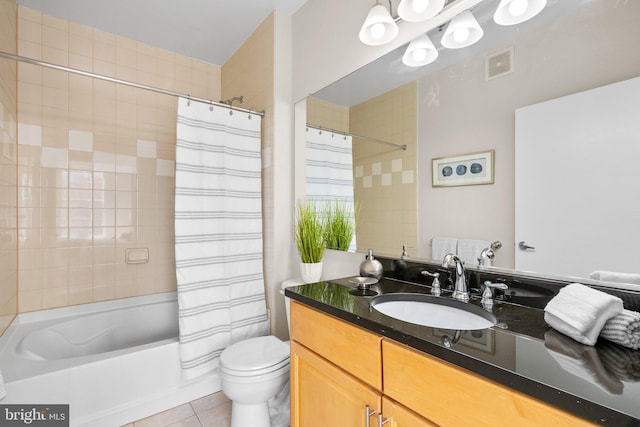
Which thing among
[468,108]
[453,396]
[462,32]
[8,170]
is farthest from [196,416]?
[462,32]

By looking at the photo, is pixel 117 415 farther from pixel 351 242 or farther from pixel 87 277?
pixel 351 242

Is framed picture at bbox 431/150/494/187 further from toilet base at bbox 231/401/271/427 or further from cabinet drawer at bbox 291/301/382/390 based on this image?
toilet base at bbox 231/401/271/427

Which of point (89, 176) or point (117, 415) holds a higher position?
point (89, 176)

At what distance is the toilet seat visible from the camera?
57.7 inches

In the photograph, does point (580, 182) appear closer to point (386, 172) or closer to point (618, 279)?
point (618, 279)

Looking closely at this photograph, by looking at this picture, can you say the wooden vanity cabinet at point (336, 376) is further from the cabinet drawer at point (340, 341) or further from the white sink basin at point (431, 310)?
the white sink basin at point (431, 310)

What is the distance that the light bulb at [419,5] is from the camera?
122 centimetres

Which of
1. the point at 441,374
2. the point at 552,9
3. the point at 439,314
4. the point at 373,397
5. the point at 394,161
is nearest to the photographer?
the point at 441,374

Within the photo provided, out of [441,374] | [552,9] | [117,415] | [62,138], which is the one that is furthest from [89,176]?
[552,9]

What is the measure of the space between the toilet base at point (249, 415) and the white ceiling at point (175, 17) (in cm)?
245

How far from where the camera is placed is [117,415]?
5.39 feet

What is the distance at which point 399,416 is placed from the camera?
0.83 metres

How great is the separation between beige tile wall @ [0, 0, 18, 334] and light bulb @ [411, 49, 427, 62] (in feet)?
7.44

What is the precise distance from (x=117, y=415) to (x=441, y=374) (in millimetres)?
1810
